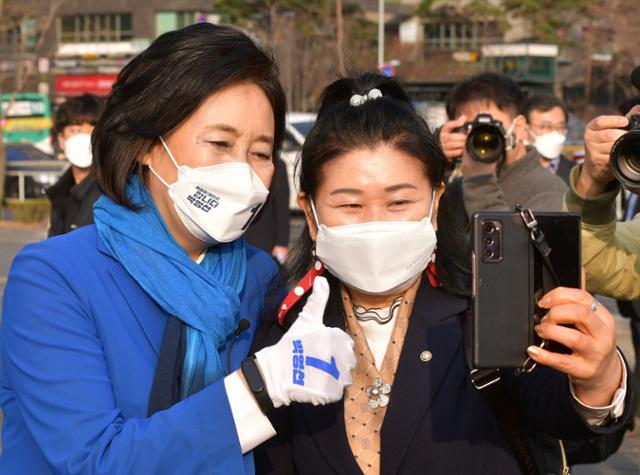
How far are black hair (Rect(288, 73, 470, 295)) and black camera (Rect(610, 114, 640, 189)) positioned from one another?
404mm

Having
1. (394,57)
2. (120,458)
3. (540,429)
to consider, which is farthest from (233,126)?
(394,57)

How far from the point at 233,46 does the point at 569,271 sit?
3.33 ft

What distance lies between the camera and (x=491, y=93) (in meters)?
4.67

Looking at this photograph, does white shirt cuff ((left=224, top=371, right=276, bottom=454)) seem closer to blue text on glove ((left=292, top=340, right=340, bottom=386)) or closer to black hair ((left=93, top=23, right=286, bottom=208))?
blue text on glove ((left=292, top=340, right=340, bottom=386))

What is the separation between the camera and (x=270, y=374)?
2.05 m

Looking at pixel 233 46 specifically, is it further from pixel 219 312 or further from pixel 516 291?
pixel 516 291

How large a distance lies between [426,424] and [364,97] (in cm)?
83

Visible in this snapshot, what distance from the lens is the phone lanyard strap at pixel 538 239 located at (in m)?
1.89

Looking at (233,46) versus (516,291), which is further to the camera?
(233,46)

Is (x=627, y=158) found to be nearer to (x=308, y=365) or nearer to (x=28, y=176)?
(x=308, y=365)

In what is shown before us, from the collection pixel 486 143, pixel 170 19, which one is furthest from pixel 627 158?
pixel 170 19

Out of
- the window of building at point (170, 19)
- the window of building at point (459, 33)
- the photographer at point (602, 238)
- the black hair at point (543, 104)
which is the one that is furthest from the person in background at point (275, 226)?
the window of building at point (170, 19)

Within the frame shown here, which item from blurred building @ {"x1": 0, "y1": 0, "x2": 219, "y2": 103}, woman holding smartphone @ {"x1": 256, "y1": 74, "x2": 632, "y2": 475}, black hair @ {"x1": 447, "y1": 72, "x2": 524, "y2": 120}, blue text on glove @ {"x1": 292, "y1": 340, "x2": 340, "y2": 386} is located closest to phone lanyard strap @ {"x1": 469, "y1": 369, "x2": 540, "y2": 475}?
woman holding smartphone @ {"x1": 256, "y1": 74, "x2": 632, "y2": 475}

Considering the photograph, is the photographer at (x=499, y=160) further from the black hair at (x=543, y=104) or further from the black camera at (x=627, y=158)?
the black hair at (x=543, y=104)
